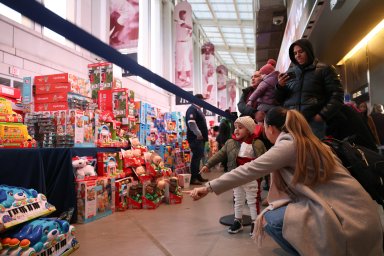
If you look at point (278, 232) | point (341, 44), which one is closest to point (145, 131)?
point (341, 44)

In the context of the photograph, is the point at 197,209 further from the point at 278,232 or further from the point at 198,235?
the point at 278,232

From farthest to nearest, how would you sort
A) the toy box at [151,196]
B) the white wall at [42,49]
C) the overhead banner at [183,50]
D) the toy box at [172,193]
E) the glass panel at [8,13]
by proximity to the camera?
the overhead banner at [183,50] → the glass panel at [8,13] → the white wall at [42,49] → the toy box at [172,193] → the toy box at [151,196]

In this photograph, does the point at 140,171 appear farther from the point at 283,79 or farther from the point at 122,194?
the point at 283,79

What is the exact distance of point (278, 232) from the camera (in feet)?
4.89

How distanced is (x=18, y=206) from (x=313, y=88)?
239cm

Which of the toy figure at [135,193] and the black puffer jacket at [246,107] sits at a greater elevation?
the black puffer jacket at [246,107]

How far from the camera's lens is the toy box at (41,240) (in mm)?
1814

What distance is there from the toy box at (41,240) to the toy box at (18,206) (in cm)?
8

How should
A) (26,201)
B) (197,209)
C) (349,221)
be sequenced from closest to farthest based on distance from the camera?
(349,221), (26,201), (197,209)

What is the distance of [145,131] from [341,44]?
368 cm

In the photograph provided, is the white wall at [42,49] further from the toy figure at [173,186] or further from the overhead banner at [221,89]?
the overhead banner at [221,89]

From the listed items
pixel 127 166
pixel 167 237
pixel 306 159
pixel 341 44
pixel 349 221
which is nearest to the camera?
pixel 349 221

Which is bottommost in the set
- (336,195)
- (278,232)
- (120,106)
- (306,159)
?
(278,232)

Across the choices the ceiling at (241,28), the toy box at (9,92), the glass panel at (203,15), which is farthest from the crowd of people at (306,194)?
the glass panel at (203,15)
